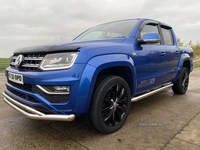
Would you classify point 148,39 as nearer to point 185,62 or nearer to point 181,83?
point 181,83

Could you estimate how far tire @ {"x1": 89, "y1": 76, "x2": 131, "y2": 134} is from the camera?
216cm

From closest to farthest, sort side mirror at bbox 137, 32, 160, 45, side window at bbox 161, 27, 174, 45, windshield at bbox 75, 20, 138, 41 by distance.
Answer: side mirror at bbox 137, 32, 160, 45, windshield at bbox 75, 20, 138, 41, side window at bbox 161, 27, 174, 45

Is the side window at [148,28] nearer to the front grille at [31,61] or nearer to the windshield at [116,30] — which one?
the windshield at [116,30]

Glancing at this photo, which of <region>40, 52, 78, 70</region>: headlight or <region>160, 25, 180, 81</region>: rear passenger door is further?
<region>160, 25, 180, 81</region>: rear passenger door

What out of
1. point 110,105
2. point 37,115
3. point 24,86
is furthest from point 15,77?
point 110,105

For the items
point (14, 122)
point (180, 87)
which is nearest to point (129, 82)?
point (14, 122)

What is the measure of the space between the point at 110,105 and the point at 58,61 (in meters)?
0.91

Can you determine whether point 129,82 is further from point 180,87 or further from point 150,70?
point 180,87

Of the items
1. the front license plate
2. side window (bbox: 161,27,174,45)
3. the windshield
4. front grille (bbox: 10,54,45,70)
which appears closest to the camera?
front grille (bbox: 10,54,45,70)

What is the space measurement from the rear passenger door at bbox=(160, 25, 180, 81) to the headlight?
7.54ft

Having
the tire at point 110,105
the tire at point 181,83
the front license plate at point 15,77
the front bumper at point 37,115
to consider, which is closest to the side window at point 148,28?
the tire at point 110,105

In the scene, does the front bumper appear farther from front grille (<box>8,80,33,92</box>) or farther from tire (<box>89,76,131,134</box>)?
tire (<box>89,76,131,134</box>)

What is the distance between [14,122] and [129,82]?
1.93 metres

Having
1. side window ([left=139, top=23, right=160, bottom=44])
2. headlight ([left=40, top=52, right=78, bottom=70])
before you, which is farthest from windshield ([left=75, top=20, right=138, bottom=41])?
headlight ([left=40, top=52, right=78, bottom=70])
